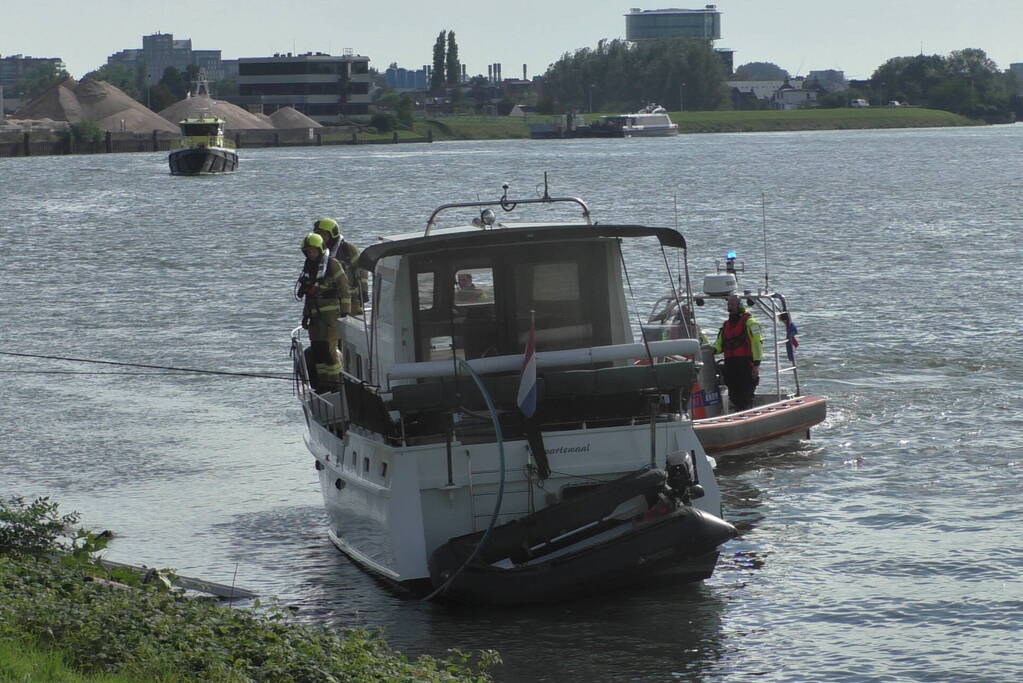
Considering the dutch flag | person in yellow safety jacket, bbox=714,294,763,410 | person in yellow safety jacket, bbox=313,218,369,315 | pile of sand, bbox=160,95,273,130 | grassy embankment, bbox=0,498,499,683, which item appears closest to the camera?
grassy embankment, bbox=0,498,499,683

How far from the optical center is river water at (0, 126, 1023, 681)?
1298cm

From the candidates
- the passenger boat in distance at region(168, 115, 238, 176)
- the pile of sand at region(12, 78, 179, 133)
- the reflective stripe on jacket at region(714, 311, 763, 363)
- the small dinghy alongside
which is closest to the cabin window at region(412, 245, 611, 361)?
the small dinghy alongside

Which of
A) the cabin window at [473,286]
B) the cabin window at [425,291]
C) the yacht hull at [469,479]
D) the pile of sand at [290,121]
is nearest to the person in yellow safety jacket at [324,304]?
the cabin window at [425,291]

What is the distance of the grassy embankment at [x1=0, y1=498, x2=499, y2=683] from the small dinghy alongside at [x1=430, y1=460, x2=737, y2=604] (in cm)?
128

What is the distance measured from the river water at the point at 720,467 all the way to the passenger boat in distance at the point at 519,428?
64 cm

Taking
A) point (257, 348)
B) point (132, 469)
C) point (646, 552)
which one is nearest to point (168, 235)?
point (257, 348)

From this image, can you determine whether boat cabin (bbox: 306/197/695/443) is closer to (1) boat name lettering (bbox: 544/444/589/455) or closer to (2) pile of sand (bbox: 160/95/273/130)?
(1) boat name lettering (bbox: 544/444/589/455)

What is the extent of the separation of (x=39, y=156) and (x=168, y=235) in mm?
100042

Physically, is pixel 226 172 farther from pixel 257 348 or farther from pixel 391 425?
pixel 391 425

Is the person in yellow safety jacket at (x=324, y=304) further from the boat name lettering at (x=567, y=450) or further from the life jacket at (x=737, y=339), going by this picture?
the life jacket at (x=737, y=339)

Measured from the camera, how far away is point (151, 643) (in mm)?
9711

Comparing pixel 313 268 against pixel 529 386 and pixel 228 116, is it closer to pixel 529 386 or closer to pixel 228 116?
pixel 529 386

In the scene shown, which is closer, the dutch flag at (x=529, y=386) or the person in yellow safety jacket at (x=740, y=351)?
the dutch flag at (x=529, y=386)

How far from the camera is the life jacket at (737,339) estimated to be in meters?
19.0
